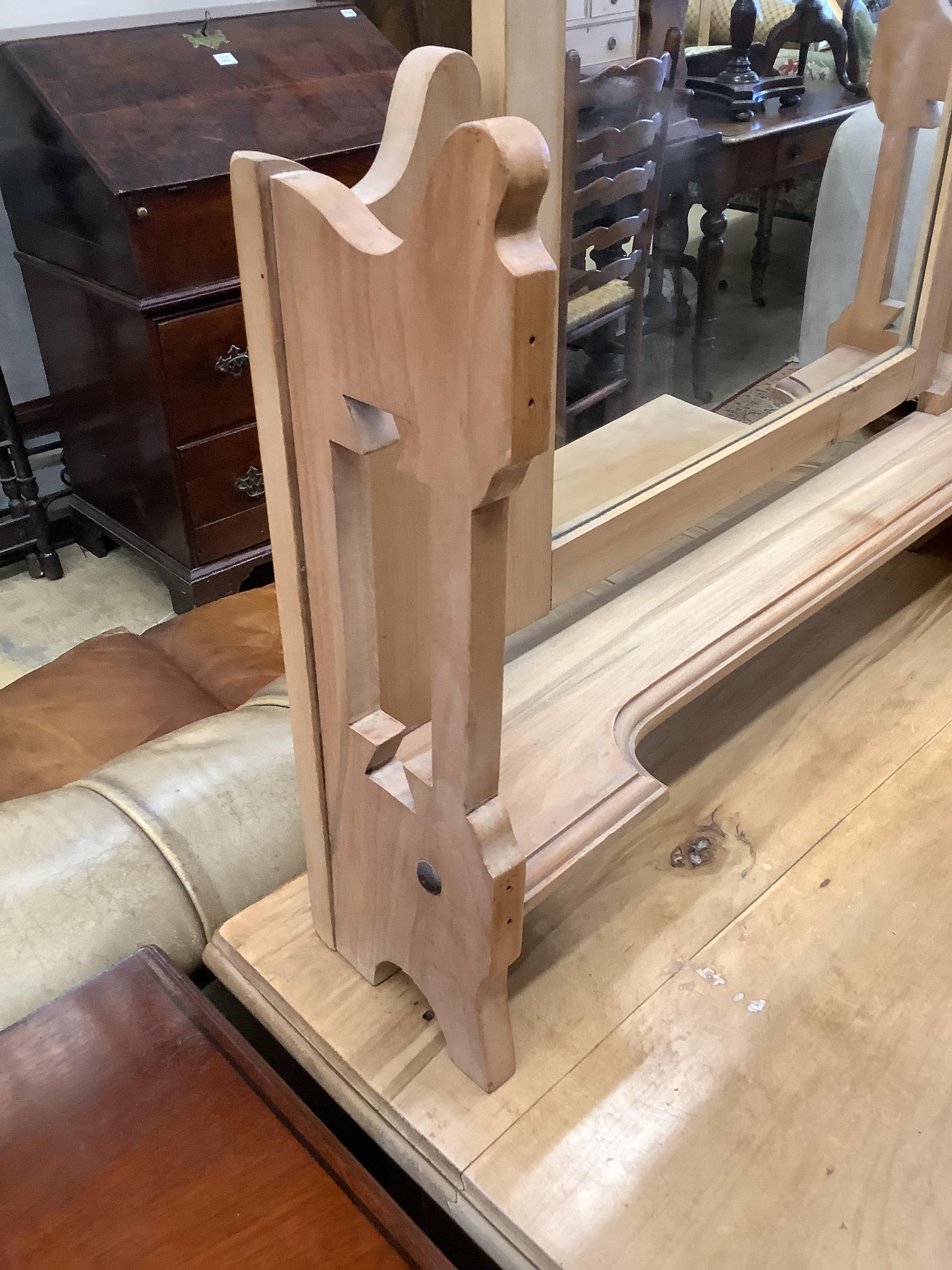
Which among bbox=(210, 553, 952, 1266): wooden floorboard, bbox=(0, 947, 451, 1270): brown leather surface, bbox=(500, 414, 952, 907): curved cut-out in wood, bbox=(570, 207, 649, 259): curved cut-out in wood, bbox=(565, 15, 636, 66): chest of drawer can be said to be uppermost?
bbox=(565, 15, 636, 66): chest of drawer

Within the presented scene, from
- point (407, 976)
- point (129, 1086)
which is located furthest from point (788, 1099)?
point (129, 1086)

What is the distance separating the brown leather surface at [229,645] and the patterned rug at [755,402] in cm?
55

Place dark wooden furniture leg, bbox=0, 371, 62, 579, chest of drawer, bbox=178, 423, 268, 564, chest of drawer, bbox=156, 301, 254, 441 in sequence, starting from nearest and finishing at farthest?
chest of drawer, bbox=156, 301, 254, 441 < chest of drawer, bbox=178, 423, 268, 564 < dark wooden furniture leg, bbox=0, 371, 62, 579

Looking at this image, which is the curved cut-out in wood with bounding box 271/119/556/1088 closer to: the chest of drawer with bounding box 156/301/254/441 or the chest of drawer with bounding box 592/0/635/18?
the chest of drawer with bounding box 592/0/635/18

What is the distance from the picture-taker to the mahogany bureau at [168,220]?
1628mm

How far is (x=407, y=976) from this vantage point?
2.09 feet

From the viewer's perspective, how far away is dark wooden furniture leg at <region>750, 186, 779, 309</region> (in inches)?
32.2

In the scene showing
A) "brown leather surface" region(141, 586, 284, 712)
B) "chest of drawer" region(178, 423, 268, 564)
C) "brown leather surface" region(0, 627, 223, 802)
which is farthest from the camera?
"chest of drawer" region(178, 423, 268, 564)

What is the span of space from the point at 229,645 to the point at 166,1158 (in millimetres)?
735

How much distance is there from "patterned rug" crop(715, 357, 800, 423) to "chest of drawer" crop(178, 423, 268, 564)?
1.14 metres

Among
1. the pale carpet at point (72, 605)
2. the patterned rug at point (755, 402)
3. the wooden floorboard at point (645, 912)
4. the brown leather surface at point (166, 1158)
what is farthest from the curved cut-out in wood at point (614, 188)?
the pale carpet at point (72, 605)

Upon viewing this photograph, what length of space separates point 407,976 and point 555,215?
0.46 metres

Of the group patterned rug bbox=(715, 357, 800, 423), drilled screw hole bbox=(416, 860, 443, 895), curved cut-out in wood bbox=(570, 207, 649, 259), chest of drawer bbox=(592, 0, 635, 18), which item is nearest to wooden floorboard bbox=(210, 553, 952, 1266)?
drilled screw hole bbox=(416, 860, 443, 895)

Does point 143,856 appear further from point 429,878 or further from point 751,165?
point 751,165
